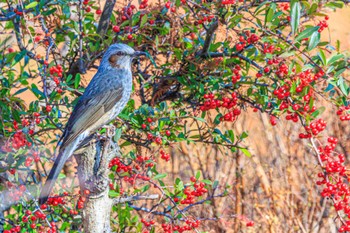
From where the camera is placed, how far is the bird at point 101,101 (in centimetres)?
344

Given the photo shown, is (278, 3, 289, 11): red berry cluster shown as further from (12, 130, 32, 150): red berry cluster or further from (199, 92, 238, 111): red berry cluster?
(12, 130, 32, 150): red berry cluster

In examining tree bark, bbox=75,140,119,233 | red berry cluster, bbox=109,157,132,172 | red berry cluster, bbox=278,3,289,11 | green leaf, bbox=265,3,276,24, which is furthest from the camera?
red berry cluster, bbox=278,3,289,11

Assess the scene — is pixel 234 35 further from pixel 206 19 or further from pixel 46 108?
pixel 46 108

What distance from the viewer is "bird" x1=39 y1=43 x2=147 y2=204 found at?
3.44 meters

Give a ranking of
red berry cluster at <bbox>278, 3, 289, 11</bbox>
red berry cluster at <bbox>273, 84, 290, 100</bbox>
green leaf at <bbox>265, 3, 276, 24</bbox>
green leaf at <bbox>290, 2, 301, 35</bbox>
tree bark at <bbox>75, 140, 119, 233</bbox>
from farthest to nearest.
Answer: red berry cluster at <bbox>278, 3, 289, 11</bbox> < red berry cluster at <bbox>273, 84, 290, 100</bbox> < green leaf at <bbox>265, 3, 276, 24</bbox> < green leaf at <bbox>290, 2, 301, 35</bbox> < tree bark at <bbox>75, 140, 119, 233</bbox>

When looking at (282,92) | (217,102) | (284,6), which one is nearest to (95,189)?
(217,102)

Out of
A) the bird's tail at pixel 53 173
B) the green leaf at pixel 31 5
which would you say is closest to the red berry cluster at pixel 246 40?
the bird's tail at pixel 53 173

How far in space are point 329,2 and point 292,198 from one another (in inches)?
107

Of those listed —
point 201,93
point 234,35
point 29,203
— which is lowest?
point 29,203

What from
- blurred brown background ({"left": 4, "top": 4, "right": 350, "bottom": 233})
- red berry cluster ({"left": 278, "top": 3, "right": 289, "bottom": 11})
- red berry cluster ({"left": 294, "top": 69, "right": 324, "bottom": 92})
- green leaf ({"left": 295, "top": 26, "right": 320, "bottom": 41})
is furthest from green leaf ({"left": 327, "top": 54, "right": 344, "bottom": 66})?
blurred brown background ({"left": 4, "top": 4, "right": 350, "bottom": 233})

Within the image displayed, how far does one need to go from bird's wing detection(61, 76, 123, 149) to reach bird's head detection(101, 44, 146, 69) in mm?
158

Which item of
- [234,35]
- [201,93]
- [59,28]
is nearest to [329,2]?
[234,35]

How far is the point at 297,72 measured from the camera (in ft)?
10.7

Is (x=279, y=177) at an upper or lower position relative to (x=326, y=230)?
upper
